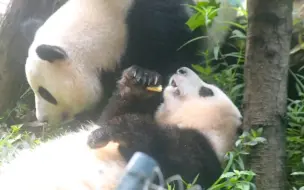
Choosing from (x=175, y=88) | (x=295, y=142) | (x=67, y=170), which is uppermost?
(x=175, y=88)

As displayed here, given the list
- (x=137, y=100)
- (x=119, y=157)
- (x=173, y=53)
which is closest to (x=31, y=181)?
(x=119, y=157)

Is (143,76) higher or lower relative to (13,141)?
higher

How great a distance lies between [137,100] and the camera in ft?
7.48

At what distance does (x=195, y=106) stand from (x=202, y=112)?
0.04m

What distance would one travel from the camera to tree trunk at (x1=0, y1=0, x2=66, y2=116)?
3.08 meters

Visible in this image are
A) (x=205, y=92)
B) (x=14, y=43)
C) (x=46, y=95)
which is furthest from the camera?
(x=14, y=43)

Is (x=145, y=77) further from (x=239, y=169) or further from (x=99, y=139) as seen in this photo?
(x=239, y=169)

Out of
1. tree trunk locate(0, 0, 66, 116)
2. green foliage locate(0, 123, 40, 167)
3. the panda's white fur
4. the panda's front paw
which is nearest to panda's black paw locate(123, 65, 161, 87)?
the panda's front paw

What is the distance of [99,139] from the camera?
1.88 m

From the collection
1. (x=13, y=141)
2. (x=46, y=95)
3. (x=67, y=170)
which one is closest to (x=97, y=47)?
(x=46, y=95)

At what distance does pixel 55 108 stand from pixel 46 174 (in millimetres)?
1082

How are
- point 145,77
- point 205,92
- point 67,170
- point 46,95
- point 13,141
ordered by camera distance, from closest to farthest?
point 67,170, point 205,92, point 145,77, point 13,141, point 46,95

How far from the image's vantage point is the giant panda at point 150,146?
1.73 metres

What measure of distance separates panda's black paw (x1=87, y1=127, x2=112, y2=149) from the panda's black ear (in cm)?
83
